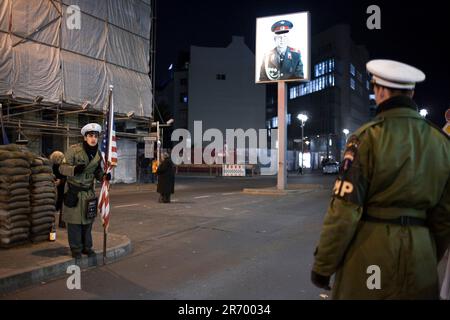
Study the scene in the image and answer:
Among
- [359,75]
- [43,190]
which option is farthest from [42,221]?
[359,75]

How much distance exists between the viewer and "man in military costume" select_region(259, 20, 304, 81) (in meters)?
22.4

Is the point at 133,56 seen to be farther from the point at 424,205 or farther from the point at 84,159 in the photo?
the point at 424,205

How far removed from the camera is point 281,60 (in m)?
22.8

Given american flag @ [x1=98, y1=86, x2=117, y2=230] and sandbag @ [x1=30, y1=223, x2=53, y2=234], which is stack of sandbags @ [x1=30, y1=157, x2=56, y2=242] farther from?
american flag @ [x1=98, y1=86, x2=117, y2=230]

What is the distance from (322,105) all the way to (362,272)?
7729 cm

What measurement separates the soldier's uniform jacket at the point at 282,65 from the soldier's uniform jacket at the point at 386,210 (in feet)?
66.2

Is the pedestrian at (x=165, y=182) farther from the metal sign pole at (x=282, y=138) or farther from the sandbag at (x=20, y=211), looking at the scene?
the sandbag at (x=20, y=211)

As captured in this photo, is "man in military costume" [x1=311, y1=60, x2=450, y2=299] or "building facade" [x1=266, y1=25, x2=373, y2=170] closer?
"man in military costume" [x1=311, y1=60, x2=450, y2=299]

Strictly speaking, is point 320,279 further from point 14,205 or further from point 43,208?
point 43,208

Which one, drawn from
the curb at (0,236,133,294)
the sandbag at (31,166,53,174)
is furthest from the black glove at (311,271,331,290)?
the sandbag at (31,166,53,174)

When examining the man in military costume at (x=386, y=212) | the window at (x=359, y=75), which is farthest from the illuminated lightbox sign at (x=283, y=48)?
the window at (x=359, y=75)

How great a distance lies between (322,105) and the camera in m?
77.6

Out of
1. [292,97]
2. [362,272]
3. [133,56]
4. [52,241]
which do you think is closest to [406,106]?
[362,272]

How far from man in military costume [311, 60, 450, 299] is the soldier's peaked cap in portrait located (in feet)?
69.1
